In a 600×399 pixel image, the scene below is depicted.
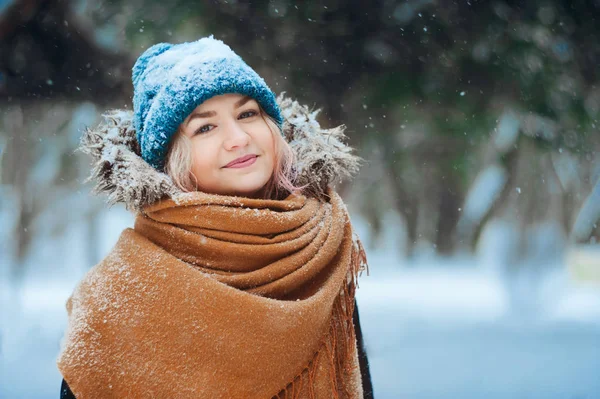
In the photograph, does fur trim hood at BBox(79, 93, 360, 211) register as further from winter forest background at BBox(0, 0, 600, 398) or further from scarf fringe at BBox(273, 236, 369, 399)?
winter forest background at BBox(0, 0, 600, 398)

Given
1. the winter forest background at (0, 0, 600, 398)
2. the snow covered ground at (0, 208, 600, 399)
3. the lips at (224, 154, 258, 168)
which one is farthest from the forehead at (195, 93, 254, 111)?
the snow covered ground at (0, 208, 600, 399)

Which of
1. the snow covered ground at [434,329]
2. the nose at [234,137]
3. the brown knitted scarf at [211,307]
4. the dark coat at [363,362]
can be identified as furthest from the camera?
the snow covered ground at [434,329]

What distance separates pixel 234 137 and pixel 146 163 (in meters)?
0.18

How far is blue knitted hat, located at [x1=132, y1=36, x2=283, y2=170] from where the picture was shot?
0.93 meters

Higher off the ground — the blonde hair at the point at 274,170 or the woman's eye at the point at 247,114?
the woman's eye at the point at 247,114

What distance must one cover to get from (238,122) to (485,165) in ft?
12.5

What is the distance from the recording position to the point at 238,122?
38.9 inches

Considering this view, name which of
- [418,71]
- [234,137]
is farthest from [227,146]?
[418,71]

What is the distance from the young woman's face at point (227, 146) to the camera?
954 millimetres

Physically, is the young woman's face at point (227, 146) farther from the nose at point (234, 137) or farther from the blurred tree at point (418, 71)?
the blurred tree at point (418, 71)

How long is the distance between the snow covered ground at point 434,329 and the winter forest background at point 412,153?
0.02 meters

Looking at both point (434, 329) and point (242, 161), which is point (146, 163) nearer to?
point (242, 161)

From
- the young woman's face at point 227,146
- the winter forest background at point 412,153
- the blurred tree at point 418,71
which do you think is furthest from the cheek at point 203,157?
the blurred tree at point 418,71

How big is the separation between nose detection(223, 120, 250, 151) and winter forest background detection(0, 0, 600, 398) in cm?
230
